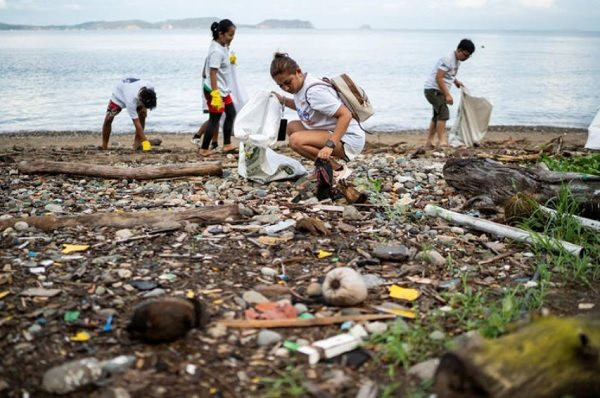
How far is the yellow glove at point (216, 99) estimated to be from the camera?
25.4 feet

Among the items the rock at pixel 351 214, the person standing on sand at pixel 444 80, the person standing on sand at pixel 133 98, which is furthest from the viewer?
the person standing on sand at pixel 444 80

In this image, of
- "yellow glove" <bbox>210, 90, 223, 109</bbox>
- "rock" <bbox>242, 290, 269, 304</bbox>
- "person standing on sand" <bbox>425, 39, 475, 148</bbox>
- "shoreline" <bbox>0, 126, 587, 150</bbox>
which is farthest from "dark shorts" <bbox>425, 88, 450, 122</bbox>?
"rock" <bbox>242, 290, 269, 304</bbox>

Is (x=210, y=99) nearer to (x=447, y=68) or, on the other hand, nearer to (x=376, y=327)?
(x=447, y=68)

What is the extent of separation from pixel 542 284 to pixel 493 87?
79.6 ft

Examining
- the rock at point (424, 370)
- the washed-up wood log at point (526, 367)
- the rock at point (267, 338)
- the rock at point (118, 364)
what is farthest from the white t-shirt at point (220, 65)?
the washed-up wood log at point (526, 367)

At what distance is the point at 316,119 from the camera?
5.54 meters

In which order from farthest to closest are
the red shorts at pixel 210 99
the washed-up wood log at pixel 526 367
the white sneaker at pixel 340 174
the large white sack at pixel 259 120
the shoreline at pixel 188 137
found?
the shoreline at pixel 188 137 < the red shorts at pixel 210 99 < the large white sack at pixel 259 120 < the white sneaker at pixel 340 174 < the washed-up wood log at pixel 526 367

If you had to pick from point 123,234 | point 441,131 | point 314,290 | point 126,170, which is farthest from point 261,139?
point 441,131

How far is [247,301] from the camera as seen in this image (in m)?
3.23

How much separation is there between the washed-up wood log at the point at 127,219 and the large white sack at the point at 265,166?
1.49 metres

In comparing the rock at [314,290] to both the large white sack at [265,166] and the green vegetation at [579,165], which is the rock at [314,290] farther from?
the green vegetation at [579,165]

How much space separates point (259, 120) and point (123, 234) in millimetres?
2189

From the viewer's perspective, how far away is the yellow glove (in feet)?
25.4

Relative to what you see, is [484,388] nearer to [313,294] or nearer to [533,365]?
[533,365]
